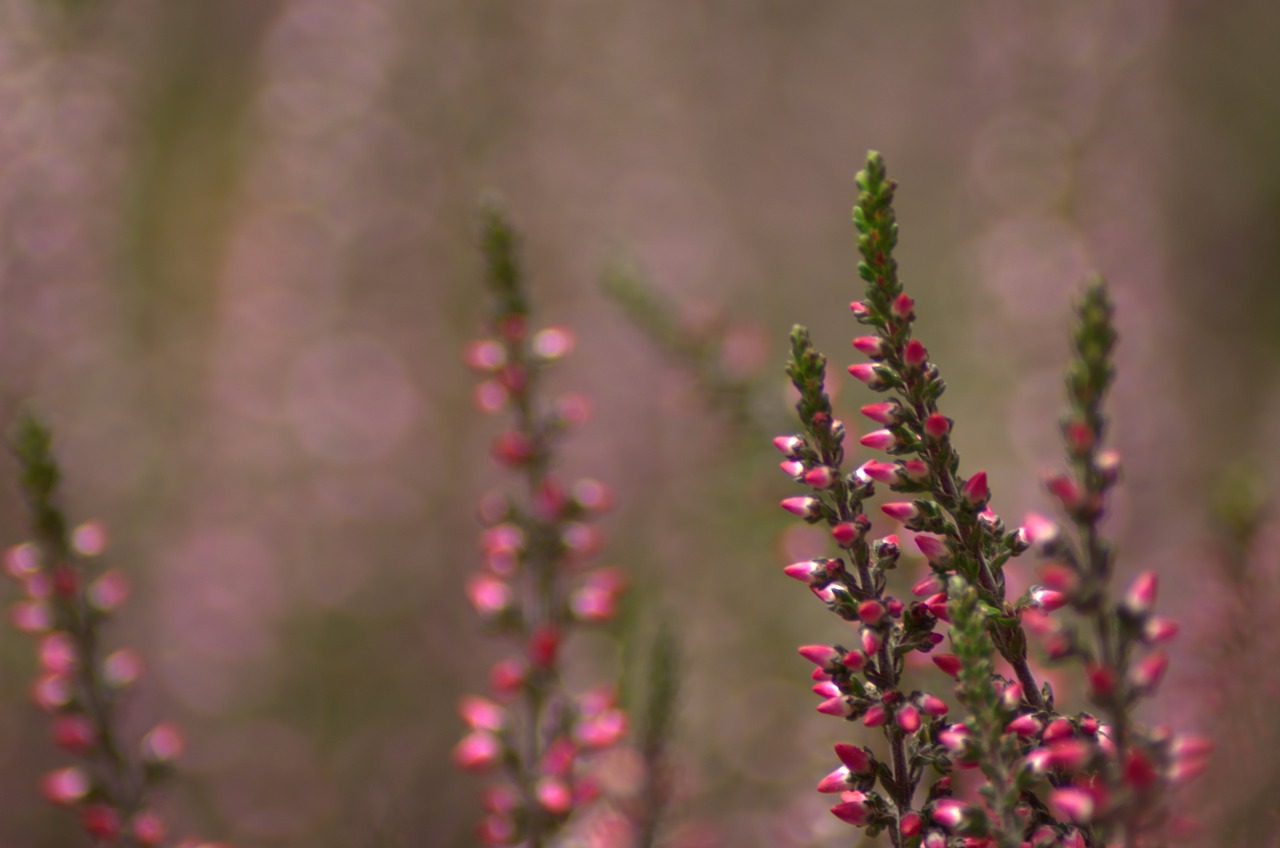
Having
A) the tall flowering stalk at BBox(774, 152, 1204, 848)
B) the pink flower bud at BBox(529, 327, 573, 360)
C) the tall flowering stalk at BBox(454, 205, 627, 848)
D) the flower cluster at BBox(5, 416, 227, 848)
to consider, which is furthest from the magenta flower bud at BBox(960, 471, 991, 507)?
the flower cluster at BBox(5, 416, 227, 848)

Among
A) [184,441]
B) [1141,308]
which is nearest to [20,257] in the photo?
[184,441]

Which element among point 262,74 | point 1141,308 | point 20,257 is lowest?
point 1141,308

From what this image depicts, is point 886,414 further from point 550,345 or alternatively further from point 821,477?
point 550,345

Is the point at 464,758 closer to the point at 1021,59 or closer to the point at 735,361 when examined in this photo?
the point at 735,361

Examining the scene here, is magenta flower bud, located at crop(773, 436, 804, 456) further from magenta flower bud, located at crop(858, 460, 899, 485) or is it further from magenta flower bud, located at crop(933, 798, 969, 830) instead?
magenta flower bud, located at crop(933, 798, 969, 830)

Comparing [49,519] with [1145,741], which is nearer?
[1145,741]

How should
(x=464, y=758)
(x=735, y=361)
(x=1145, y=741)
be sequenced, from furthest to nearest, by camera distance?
(x=735, y=361) → (x=464, y=758) → (x=1145, y=741)

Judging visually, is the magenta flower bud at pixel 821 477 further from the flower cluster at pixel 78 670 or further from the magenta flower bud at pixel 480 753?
the flower cluster at pixel 78 670
